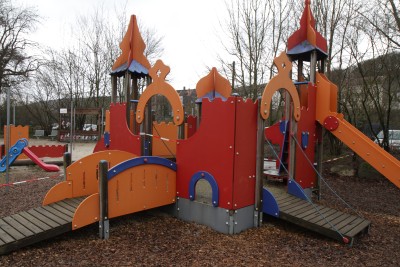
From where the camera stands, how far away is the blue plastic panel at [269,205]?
516 centimetres

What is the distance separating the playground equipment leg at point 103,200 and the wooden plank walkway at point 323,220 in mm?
2702

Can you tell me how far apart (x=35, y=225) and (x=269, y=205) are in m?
3.47

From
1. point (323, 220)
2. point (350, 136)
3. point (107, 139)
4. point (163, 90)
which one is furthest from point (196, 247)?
point (107, 139)

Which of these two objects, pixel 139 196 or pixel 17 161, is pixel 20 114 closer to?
pixel 17 161

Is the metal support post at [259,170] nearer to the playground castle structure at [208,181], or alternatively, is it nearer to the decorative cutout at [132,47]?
the playground castle structure at [208,181]

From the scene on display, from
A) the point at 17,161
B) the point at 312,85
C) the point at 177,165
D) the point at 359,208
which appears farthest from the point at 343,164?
the point at 17,161

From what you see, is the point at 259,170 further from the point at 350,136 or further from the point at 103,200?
the point at 350,136

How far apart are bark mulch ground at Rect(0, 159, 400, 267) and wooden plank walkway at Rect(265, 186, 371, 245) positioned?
0.18m

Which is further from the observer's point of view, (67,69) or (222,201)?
(67,69)

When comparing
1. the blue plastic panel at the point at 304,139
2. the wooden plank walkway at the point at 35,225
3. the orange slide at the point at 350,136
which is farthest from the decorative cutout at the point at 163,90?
the orange slide at the point at 350,136

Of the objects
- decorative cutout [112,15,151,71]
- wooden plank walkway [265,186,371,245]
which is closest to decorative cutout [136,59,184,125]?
decorative cutout [112,15,151,71]

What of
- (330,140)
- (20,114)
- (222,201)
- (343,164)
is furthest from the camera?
(20,114)

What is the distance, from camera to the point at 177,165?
18.1ft

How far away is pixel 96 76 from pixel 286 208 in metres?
22.4
